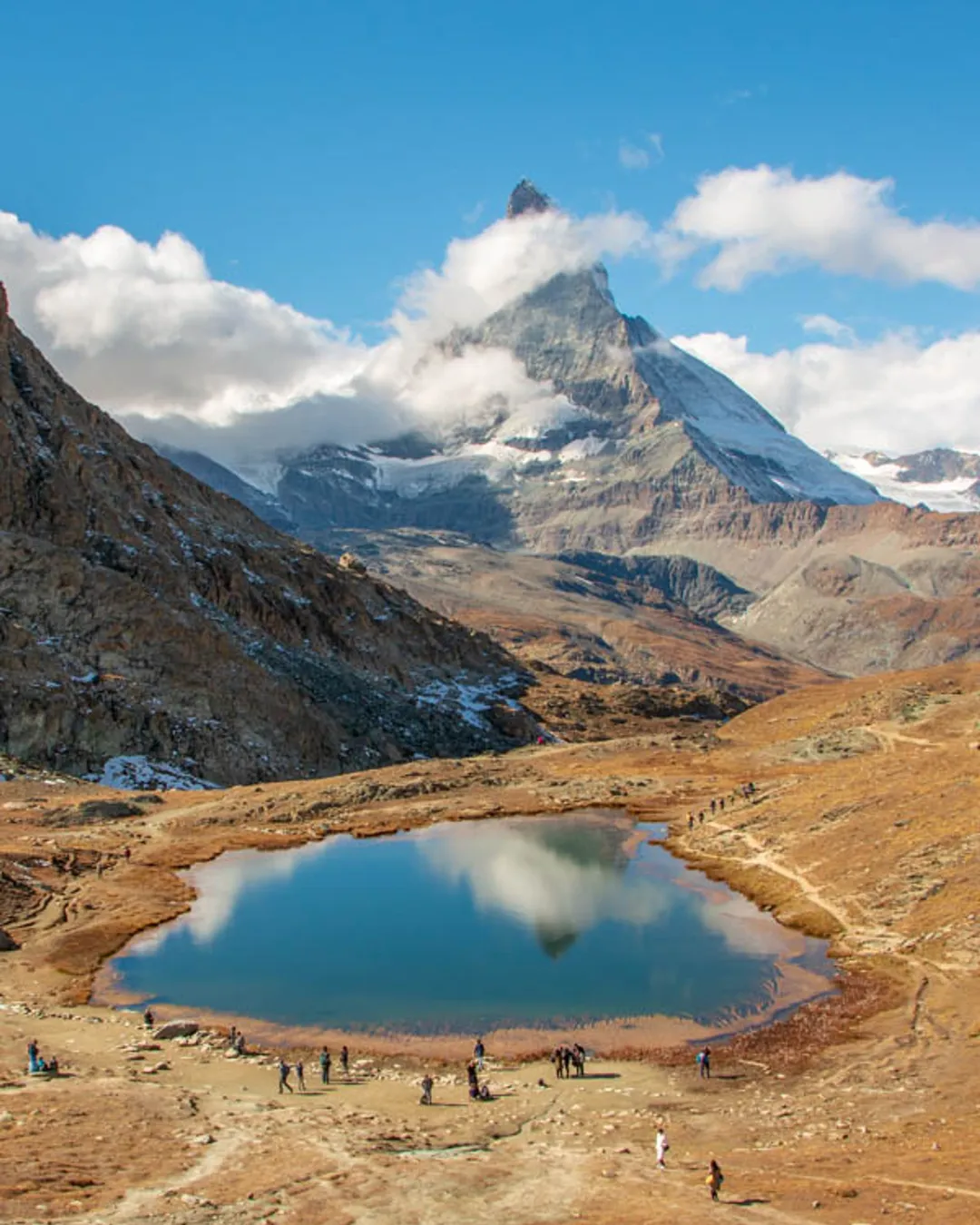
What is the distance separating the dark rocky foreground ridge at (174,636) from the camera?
12081cm

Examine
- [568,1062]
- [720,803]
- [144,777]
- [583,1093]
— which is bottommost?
[583,1093]

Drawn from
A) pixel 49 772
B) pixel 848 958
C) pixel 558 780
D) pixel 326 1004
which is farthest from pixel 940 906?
pixel 49 772

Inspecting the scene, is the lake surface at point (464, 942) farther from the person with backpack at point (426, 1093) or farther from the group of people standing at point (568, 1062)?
the person with backpack at point (426, 1093)

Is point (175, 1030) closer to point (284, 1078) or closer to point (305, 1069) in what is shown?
point (305, 1069)

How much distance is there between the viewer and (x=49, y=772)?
111125mm

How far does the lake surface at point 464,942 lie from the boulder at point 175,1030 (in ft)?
14.4

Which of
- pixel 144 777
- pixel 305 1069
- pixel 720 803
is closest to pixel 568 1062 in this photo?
pixel 305 1069

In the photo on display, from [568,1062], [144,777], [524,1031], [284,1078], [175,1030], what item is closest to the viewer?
[284,1078]

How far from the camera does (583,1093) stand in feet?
137

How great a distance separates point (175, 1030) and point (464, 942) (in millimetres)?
20893

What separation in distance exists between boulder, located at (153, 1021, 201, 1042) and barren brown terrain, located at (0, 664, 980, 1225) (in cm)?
66

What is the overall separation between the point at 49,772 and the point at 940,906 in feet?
281

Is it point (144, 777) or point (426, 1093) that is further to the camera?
point (144, 777)

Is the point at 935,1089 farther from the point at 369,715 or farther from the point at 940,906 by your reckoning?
the point at 369,715
